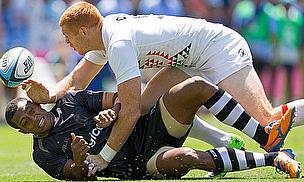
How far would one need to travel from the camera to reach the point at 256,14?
20.0m

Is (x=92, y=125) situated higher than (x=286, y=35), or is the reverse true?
(x=92, y=125)

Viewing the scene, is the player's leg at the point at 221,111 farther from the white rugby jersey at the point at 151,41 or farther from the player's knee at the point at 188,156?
the white rugby jersey at the point at 151,41

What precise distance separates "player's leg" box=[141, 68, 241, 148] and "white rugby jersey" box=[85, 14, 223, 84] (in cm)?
13

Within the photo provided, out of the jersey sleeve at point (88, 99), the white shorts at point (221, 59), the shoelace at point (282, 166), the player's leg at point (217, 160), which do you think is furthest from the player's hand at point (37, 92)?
the shoelace at point (282, 166)

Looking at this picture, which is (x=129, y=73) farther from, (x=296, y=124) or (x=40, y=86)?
(x=296, y=124)

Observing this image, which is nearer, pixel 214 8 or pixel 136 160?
pixel 136 160

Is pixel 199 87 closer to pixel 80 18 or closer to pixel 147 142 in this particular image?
pixel 147 142

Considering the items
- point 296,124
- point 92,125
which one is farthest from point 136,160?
point 296,124

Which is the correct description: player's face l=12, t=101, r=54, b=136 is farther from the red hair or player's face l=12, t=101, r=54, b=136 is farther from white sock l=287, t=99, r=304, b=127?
white sock l=287, t=99, r=304, b=127

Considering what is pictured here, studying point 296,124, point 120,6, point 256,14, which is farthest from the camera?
point 256,14

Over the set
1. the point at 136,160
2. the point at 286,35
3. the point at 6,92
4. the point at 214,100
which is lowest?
the point at 6,92

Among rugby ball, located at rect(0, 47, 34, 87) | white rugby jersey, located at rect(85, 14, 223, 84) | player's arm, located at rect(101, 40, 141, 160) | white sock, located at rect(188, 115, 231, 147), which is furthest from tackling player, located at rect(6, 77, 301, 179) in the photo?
white sock, located at rect(188, 115, 231, 147)

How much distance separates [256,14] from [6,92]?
558 centimetres

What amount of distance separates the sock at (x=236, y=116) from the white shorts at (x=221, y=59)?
0.62 meters
